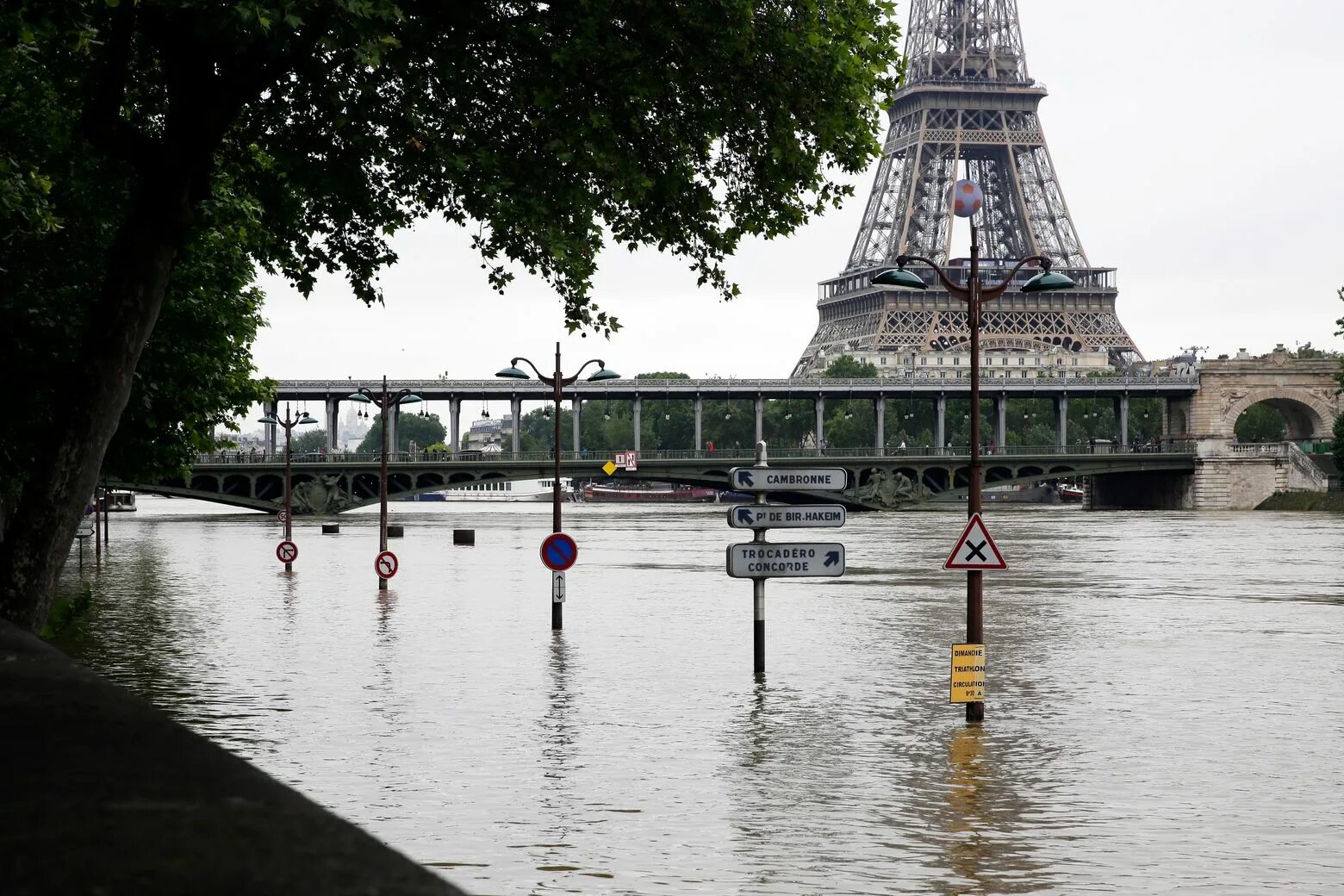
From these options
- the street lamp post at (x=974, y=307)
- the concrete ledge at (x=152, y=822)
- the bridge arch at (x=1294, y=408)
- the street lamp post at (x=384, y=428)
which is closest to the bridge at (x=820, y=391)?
the bridge arch at (x=1294, y=408)

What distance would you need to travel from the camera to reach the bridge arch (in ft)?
449

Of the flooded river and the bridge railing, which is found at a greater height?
the bridge railing

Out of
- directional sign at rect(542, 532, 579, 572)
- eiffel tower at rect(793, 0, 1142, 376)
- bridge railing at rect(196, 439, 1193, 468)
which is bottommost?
directional sign at rect(542, 532, 579, 572)

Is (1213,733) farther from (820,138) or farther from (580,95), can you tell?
(580,95)

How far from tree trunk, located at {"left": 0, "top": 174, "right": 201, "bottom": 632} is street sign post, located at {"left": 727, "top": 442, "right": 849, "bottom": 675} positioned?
26.6 feet

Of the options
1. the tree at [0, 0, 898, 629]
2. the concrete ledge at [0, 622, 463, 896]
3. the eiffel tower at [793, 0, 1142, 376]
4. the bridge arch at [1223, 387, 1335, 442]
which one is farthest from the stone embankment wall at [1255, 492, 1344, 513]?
the concrete ledge at [0, 622, 463, 896]

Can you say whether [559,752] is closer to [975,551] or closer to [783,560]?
[975,551]

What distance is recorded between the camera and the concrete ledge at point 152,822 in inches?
101

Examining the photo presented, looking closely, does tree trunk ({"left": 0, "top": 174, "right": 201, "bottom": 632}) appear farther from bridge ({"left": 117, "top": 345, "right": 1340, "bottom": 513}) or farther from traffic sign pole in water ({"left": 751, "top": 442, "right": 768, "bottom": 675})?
bridge ({"left": 117, "top": 345, "right": 1340, "bottom": 513})

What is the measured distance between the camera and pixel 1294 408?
14138 cm

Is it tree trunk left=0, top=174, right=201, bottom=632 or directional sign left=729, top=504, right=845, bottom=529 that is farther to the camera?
directional sign left=729, top=504, right=845, bottom=529

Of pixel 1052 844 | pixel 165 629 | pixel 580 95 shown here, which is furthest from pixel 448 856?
pixel 165 629

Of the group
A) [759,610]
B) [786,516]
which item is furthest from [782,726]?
[759,610]

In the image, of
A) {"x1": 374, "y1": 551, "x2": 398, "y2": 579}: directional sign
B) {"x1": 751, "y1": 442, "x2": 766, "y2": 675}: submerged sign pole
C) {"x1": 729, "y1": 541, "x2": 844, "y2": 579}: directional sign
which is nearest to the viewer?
{"x1": 729, "y1": 541, "x2": 844, "y2": 579}: directional sign
